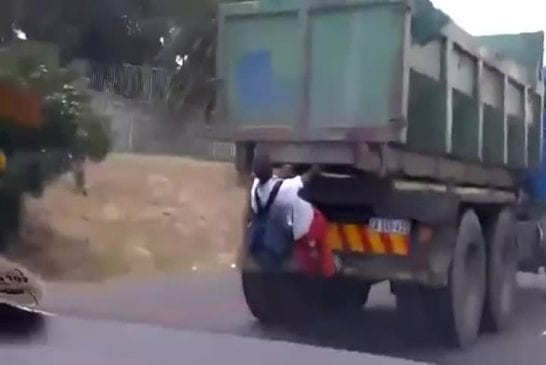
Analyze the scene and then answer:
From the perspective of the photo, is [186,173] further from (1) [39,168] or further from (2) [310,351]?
(2) [310,351]

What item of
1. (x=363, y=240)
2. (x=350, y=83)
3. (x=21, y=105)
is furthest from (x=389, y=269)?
(x=21, y=105)

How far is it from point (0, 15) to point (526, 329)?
1478 cm

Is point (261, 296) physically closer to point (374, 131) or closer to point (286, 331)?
point (286, 331)

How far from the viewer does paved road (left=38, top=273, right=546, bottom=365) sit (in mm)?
9484

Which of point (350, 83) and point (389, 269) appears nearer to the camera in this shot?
point (350, 83)

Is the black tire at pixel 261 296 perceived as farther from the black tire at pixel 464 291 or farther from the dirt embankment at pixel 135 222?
the dirt embankment at pixel 135 222

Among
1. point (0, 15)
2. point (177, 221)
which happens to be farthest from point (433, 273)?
point (0, 15)

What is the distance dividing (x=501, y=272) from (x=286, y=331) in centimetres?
213

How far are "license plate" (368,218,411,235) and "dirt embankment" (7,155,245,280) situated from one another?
5.64 metres

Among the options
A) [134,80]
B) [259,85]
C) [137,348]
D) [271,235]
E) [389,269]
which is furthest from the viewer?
[134,80]

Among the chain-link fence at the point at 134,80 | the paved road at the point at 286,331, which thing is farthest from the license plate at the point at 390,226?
the chain-link fence at the point at 134,80

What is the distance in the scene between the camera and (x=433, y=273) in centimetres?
893

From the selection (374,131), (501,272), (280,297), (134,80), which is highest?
(134,80)

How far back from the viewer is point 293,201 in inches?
364
